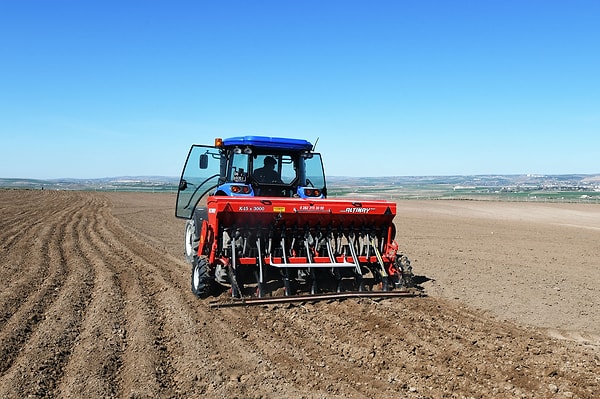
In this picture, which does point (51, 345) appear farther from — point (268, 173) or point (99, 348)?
point (268, 173)

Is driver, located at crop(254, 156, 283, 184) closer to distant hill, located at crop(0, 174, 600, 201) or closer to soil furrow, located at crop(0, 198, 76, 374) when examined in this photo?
soil furrow, located at crop(0, 198, 76, 374)

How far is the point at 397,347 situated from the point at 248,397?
1763 millimetres

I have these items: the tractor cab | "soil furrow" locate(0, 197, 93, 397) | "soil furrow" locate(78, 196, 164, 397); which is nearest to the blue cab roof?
the tractor cab

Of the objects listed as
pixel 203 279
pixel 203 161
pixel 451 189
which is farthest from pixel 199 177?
pixel 451 189

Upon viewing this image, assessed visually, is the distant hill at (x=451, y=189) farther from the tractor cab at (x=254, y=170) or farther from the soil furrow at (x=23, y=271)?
the tractor cab at (x=254, y=170)

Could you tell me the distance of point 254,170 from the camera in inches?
347

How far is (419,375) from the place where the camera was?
186 inches

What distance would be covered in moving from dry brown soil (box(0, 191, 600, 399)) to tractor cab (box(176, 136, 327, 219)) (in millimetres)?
1599

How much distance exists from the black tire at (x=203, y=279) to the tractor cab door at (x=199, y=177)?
2183mm

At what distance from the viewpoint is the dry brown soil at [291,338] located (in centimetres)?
450

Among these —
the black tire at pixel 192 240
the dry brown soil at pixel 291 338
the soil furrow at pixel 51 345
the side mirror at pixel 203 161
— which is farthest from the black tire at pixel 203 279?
the side mirror at pixel 203 161

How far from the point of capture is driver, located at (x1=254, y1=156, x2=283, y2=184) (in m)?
8.84

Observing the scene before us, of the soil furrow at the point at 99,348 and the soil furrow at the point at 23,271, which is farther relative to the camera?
the soil furrow at the point at 23,271

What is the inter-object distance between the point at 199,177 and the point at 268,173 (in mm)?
1281
